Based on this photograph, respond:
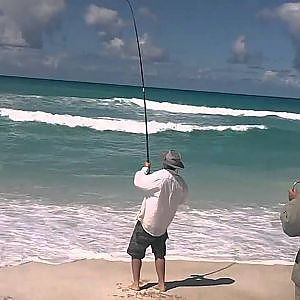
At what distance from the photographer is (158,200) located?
5.36 meters

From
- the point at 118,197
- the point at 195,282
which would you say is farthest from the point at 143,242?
the point at 118,197

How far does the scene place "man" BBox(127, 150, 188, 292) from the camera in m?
5.34

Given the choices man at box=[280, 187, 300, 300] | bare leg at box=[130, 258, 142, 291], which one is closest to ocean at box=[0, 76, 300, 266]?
bare leg at box=[130, 258, 142, 291]

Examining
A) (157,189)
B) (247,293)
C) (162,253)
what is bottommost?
(247,293)

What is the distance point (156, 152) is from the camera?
56.7 feet

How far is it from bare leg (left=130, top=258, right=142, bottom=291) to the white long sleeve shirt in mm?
341

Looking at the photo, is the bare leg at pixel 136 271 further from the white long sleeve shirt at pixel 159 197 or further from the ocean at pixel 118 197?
the ocean at pixel 118 197

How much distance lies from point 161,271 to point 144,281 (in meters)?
0.42

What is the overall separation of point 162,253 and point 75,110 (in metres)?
26.0

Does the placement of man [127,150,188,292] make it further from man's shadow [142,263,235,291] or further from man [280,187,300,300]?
A: man [280,187,300,300]

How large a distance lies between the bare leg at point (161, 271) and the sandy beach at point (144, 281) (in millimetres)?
65

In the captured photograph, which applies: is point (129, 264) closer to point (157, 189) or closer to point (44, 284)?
point (44, 284)

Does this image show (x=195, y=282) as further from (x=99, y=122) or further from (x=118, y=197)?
(x=99, y=122)

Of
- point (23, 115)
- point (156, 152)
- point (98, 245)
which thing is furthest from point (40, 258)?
point (23, 115)
